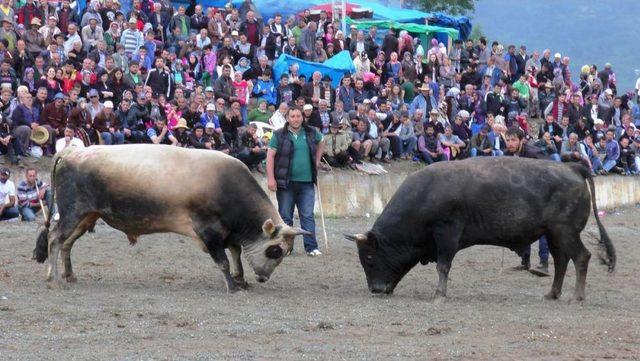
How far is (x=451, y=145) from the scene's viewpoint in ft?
98.0

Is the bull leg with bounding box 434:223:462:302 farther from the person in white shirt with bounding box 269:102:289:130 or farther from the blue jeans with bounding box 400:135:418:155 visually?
the blue jeans with bounding box 400:135:418:155

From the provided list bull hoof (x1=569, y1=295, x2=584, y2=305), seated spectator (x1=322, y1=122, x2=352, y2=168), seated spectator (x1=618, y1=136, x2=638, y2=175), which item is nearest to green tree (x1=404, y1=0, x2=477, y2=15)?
seated spectator (x1=618, y1=136, x2=638, y2=175)

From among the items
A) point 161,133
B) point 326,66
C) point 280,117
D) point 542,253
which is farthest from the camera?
point 326,66

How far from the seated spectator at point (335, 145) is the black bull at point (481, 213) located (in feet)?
38.6

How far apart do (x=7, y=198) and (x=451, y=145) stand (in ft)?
36.5

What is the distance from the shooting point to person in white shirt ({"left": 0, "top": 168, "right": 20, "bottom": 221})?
22.3m

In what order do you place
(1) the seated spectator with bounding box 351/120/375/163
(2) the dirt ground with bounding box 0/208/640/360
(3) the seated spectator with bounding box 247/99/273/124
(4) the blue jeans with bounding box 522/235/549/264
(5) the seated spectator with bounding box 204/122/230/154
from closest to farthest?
(2) the dirt ground with bounding box 0/208/640/360 → (4) the blue jeans with bounding box 522/235/549/264 → (5) the seated spectator with bounding box 204/122/230/154 → (3) the seated spectator with bounding box 247/99/273/124 → (1) the seated spectator with bounding box 351/120/375/163

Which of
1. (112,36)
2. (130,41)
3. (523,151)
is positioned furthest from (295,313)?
(112,36)

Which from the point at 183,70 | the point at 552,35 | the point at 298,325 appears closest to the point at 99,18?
the point at 183,70

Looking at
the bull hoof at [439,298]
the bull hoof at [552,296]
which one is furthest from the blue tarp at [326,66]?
the bull hoof at [439,298]

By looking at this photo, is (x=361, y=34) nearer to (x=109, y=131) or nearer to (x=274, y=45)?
(x=274, y=45)

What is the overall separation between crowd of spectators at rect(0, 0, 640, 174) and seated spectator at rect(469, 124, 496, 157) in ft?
0.12

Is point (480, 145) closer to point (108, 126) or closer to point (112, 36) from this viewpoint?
point (112, 36)

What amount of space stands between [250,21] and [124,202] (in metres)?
16.3
